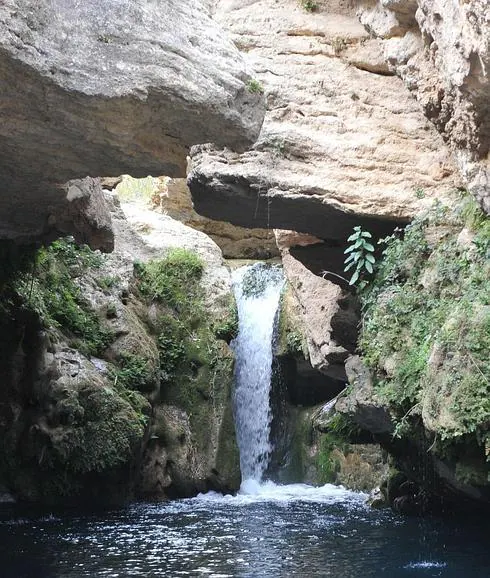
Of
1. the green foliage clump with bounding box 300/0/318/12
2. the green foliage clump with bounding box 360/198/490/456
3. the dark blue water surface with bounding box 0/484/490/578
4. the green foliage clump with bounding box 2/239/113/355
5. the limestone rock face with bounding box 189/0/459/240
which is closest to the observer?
the green foliage clump with bounding box 360/198/490/456

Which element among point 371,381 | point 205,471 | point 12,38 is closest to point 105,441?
point 205,471

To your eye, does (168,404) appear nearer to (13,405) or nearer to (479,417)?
(13,405)

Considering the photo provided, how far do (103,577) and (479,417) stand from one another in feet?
12.3

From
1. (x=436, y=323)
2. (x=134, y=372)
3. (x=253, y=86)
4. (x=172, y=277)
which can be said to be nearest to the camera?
(x=253, y=86)

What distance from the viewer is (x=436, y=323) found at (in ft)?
29.2

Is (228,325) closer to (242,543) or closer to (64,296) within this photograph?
(64,296)

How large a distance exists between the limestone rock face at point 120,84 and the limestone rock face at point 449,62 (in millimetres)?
2359

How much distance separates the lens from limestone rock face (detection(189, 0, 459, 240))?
407 inches

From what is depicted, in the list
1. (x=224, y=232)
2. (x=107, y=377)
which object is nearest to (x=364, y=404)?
(x=107, y=377)

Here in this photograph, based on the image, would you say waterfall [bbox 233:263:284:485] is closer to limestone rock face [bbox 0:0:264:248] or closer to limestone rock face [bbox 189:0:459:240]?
limestone rock face [bbox 189:0:459:240]

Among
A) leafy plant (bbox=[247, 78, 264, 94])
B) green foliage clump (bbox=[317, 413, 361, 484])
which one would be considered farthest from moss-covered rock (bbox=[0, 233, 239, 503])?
leafy plant (bbox=[247, 78, 264, 94])

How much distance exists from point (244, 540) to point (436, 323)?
3.38 meters

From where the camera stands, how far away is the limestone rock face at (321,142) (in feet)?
33.9

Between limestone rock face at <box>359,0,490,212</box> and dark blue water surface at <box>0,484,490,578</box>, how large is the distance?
3841mm
